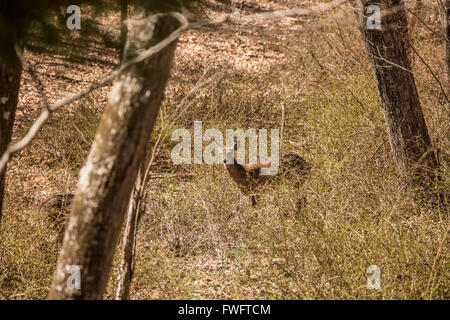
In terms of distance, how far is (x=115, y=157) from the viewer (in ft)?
8.29

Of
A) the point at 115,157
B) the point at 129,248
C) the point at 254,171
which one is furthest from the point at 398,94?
the point at 115,157

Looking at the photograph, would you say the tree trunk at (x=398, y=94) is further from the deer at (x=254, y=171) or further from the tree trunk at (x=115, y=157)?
the tree trunk at (x=115, y=157)

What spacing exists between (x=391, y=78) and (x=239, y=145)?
84.7 inches

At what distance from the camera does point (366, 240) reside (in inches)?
156

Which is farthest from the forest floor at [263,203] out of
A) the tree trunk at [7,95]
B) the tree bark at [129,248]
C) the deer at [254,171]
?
the tree bark at [129,248]

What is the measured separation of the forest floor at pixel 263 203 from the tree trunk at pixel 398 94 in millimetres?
217

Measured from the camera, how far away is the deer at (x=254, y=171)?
532 centimetres

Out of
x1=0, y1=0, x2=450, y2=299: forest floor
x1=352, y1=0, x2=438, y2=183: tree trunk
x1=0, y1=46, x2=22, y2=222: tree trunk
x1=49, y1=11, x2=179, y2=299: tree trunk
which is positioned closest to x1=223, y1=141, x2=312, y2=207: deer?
x1=0, y1=0, x2=450, y2=299: forest floor

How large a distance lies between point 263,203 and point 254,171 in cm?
37

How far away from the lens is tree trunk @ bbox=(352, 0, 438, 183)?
512 cm
